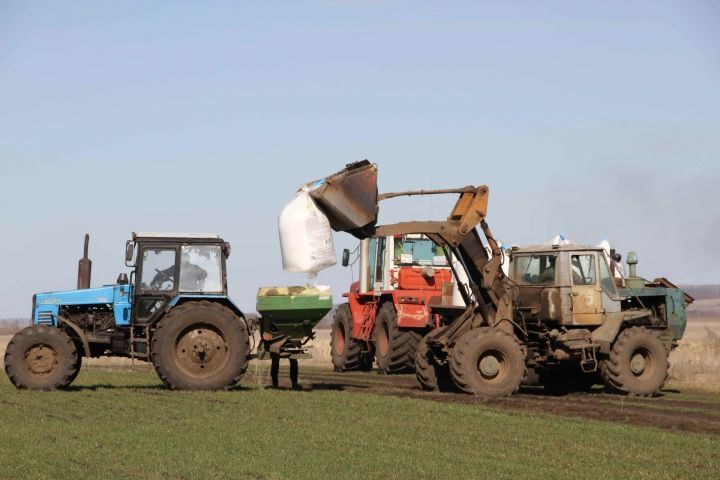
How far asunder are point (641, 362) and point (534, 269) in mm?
2598

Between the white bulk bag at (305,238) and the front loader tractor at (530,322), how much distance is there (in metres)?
1.93

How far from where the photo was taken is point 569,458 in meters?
12.1

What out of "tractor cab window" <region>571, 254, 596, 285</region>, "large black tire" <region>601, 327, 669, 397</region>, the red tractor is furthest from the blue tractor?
"large black tire" <region>601, 327, 669, 397</region>

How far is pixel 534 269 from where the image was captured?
21.4 meters

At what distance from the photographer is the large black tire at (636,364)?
20.5m

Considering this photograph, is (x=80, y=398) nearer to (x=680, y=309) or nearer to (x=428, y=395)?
(x=428, y=395)

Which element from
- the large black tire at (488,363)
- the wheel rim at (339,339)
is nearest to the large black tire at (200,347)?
the large black tire at (488,363)

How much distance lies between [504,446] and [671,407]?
21.3 feet

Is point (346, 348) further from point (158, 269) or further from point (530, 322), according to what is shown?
point (158, 269)

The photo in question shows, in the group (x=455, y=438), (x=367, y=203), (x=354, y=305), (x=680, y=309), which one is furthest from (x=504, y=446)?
(x=354, y=305)

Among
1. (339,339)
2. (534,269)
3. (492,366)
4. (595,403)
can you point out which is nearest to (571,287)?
(534,269)

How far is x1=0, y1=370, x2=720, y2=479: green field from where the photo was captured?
11.1m

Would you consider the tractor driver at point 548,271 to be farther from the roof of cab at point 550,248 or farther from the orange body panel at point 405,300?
the orange body panel at point 405,300

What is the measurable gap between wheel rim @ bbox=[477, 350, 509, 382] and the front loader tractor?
0.02m
